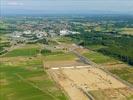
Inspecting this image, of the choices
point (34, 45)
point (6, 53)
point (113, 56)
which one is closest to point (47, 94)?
point (113, 56)

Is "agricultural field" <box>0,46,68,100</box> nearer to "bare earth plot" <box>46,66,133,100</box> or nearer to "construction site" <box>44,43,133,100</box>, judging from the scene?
"construction site" <box>44,43,133,100</box>

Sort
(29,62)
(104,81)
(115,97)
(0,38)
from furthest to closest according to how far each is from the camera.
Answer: (0,38), (29,62), (104,81), (115,97)

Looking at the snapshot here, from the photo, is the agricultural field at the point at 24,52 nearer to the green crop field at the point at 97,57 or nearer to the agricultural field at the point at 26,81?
→ the agricultural field at the point at 26,81

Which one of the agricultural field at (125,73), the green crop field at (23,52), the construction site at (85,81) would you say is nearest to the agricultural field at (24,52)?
the green crop field at (23,52)

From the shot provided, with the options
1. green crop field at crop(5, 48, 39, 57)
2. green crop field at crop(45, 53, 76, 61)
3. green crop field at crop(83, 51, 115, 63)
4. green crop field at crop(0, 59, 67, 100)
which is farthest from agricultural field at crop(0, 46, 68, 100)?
green crop field at crop(83, 51, 115, 63)

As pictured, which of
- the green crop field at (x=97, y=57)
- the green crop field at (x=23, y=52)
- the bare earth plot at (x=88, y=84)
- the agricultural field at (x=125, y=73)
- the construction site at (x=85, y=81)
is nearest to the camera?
the bare earth plot at (x=88, y=84)

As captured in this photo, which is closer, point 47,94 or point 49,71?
point 47,94

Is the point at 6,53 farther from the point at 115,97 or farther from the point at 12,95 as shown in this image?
the point at 115,97
